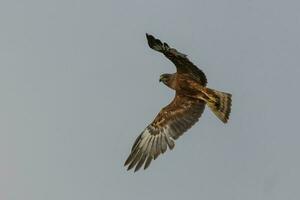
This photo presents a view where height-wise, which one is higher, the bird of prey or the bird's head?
the bird's head

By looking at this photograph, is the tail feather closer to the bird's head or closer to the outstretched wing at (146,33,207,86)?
the outstretched wing at (146,33,207,86)

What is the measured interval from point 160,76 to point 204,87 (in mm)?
1364

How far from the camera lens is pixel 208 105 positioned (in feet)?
114

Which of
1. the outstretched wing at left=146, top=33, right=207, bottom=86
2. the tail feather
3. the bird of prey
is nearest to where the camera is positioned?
the outstretched wing at left=146, top=33, right=207, bottom=86

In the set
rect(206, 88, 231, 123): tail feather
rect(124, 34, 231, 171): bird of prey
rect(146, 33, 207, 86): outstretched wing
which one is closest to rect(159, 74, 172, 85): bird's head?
rect(124, 34, 231, 171): bird of prey

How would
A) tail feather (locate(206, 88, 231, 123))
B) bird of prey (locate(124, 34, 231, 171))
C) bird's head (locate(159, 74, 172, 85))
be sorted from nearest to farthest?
bird of prey (locate(124, 34, 231, 171)) < tail feather (locate(206, 88, 231, 123)) < bird's head (locate(159, 74, 172, 85))

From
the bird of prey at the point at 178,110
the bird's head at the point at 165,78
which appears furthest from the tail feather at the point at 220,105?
the bird's head at the point at 165,78

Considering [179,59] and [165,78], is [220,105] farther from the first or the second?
[179,59]

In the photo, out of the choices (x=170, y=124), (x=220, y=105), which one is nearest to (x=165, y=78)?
(x=170, y=124)

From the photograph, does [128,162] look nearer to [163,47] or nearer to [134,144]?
[134,144]

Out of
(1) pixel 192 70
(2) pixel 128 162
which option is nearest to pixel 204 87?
(1) pixel 192 70

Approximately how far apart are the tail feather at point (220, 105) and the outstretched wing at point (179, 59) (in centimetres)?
43

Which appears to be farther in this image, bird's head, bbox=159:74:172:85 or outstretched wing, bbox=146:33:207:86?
bird's head, bbox=159:74:172:85

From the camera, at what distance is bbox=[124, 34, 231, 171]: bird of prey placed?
111 ft
